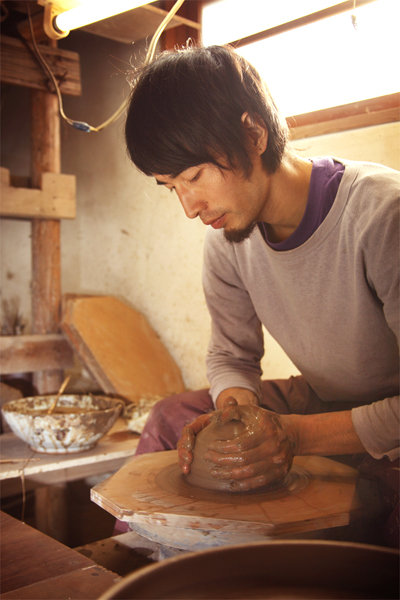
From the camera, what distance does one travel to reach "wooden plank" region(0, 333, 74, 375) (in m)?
2.72

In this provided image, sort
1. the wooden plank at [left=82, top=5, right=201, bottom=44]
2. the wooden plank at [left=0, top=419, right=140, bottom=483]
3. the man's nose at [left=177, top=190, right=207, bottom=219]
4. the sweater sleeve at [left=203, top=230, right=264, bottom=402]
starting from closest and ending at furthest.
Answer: the man's nose at [left=177, top=190, right=207, bottom=219]
the sweater sleeve at [left=203, top=230, right=264, bottom=402]
the wooden plank at [left=0, top=419, right=140, bottom=483]
the wooden plank at [left=82, top=5, right=201, bottom=44]

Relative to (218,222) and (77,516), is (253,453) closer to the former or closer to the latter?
(218,222)

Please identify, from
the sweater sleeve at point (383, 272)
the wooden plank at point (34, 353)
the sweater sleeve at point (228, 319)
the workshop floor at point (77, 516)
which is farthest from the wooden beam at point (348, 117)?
the workshop floor at point (77, 516)

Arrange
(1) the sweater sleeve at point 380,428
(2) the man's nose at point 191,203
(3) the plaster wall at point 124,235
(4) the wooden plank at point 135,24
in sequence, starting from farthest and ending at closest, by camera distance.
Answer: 1. (3) the plaster wall at point 124,235
2. (4) the wooden plank at point 135,24
3. (2) the man's nose at point 191,203
4. (1) the sweater sleeve at point 380,428

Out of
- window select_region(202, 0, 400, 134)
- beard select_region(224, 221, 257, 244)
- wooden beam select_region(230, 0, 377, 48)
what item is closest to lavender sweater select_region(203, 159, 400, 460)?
beard select_region(224, 221, 257, 244)

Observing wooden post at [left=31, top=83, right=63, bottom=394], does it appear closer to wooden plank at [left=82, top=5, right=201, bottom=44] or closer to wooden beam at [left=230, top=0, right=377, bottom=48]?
wooden plank at [left=82, top=5, right=201, bottom=44]

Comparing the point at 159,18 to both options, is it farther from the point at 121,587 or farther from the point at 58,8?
the point at 121,587

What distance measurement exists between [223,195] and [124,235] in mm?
2269

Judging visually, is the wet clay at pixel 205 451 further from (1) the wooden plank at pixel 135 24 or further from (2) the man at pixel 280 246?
(1) the wooden plank at pixel 135 24

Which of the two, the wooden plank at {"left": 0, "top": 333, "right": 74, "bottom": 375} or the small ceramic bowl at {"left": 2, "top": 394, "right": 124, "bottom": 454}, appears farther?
the wooden plank at {"left": 0, "top": 333, "right": 74, "bottom": 375}

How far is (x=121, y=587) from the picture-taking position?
0.60 metres

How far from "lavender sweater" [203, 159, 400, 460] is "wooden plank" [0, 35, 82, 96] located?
1498 mm

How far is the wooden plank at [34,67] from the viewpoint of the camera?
262 centimetres

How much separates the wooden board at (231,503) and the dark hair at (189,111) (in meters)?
0.85
